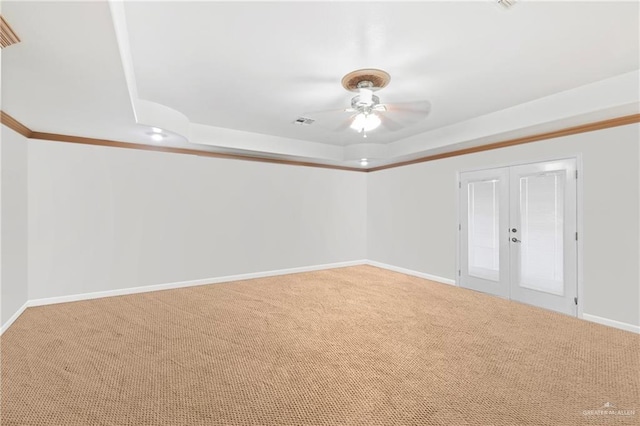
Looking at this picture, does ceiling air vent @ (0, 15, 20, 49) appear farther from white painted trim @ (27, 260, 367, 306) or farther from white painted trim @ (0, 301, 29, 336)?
white painted trim @ (27, 260, 367, 306)

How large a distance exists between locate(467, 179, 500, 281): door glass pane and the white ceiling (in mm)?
1033

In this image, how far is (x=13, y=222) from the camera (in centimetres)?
355

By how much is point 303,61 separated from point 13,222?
390 cm

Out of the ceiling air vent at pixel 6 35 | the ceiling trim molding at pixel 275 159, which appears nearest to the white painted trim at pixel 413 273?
the ceiling trim molding at pixel 275 159

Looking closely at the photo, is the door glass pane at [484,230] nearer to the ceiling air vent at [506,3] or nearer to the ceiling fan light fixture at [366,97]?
the ceiling fan light fixture at [366,97]

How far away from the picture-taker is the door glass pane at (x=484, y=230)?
477 cm

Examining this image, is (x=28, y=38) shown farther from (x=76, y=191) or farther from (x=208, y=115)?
(x=76, y=191)

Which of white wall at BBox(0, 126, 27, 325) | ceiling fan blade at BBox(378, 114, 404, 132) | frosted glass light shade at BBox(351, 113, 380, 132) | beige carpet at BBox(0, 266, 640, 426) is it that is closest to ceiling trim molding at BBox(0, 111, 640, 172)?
white wall at BBox(0, 126, 27, 325)

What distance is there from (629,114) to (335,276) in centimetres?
477

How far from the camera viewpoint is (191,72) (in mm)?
2975

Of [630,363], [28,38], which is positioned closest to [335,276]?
[630,363]

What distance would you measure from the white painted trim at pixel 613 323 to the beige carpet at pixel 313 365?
158 mm

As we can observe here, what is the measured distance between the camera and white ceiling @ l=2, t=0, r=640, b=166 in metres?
2.04

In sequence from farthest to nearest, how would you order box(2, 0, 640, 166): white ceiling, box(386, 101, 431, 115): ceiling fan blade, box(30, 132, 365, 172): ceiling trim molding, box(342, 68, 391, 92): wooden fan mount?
box(30, 132, 365, 172): ceiling trim molding, box(386, 101, 431, 115): ceiling fan blade, box(342, 68, 391, 92): wooden fan mount, box(2, 0, 640, 166): white ceiling
